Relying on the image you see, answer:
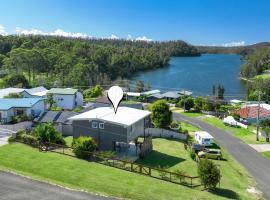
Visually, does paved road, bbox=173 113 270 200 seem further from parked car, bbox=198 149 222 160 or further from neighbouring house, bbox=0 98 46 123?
neighbouring house, bbox=0 98 46 123

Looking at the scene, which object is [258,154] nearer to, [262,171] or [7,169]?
[262,171]

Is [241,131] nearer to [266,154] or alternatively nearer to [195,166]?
[266,154]

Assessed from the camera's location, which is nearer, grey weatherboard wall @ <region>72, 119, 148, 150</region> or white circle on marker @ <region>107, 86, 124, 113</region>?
grey weatherboard wall @ <region>72, 119, 148, 150</region>

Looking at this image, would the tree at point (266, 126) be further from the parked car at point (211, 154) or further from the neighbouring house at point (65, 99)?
the neighbouring house at point (65, 99)

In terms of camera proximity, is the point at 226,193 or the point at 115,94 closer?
the point at 226,193

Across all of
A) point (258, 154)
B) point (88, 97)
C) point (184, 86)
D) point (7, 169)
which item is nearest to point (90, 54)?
point (184, 86)

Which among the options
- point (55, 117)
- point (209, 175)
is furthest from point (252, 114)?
point (209, 175)

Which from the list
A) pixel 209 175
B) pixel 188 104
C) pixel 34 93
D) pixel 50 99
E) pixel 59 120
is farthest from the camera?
pixel 188 104

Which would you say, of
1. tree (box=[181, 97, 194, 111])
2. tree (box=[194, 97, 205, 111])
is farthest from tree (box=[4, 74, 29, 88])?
tree (box=[194, 97, 205, 111])
